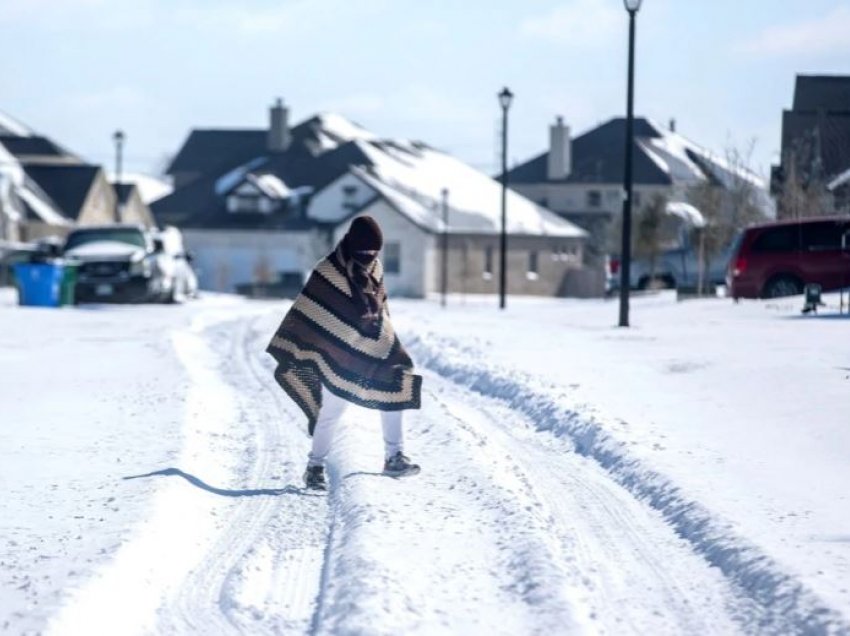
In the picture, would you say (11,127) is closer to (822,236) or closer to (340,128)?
(340,128)

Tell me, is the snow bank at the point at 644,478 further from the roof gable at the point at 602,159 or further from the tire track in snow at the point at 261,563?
the roof gable at the point at 602,159

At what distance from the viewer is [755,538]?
26.2ft

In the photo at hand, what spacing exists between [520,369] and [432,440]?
202 inches

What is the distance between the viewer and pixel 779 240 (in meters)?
28.7

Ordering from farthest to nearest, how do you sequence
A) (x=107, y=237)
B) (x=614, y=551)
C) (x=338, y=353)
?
(x=107, y=237) < (x=338, y=353) < (x=614, y=551)

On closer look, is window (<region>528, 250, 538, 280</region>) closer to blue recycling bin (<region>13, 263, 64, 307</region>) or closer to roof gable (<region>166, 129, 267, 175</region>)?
roof gable (<region>166, 129, 267, 175</region>)

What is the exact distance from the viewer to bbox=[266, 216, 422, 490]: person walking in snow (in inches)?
401

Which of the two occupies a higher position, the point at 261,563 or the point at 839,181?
the point at 839,181

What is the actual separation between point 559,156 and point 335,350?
268 ft

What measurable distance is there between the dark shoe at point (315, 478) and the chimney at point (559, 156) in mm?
80498

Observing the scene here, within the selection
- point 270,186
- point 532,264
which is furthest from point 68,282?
point 532,264

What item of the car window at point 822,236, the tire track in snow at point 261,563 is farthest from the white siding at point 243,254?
the tire track in snow at point 261,563

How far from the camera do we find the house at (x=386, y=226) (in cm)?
7344

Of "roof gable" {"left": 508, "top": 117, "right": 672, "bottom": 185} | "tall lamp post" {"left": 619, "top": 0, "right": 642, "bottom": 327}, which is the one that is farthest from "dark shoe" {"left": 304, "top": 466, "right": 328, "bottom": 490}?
"roof gable" {"left": 508, "top": 117, "right": 672, "bottom": 185}
